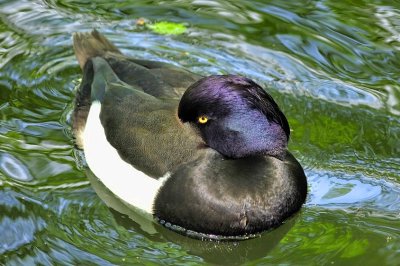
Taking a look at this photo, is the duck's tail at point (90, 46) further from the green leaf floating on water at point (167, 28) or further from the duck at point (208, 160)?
the duck at point (208, 160)

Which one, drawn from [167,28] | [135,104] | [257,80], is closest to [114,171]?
[135,104]

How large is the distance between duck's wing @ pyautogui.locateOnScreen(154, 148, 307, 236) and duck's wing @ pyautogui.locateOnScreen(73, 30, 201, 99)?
30.8 inches

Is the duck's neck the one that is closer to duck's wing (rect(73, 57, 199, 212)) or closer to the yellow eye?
the yellow eye

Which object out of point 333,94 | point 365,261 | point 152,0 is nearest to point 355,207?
point 365,261

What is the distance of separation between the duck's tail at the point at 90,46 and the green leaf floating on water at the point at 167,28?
89 cm

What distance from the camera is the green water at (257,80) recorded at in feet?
18.2

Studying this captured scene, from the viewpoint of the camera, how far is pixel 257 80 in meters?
7.27

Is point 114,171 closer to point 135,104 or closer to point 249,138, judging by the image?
point 135,104

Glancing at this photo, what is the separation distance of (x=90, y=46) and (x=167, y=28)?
118 centimetres

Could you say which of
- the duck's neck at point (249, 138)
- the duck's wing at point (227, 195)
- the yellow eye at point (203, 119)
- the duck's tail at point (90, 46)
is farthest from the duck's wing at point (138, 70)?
the duck's wing at point (227, 195)

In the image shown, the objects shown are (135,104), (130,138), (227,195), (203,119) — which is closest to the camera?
(227,195)

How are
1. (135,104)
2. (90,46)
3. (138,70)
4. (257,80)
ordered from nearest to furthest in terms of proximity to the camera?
(135,104)
(138,70)
(90,46)
(257,80)

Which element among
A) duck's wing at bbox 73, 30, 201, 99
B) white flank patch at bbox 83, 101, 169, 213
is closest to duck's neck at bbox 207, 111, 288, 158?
white flank patch at bbox 83, 101, 169, 213

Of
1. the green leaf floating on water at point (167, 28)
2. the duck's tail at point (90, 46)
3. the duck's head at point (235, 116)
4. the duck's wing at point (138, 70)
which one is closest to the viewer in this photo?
the duck's head at point (235, 116)
